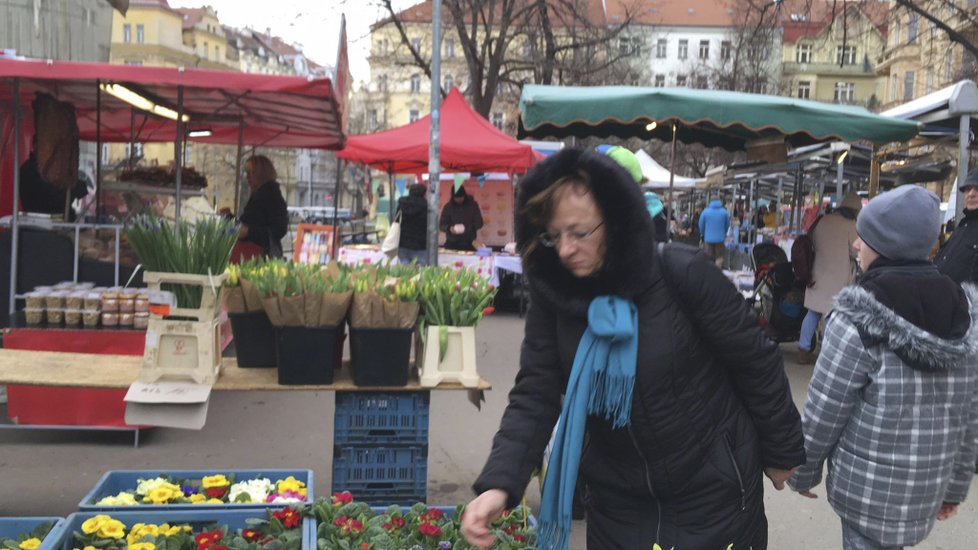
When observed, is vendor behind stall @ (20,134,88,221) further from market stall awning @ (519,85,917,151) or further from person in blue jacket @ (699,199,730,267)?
person in blue jacket @ (699,199,730,267)

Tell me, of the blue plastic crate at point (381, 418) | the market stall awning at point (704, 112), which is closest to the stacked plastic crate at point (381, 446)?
the blue plastic crate at point (381, 418)

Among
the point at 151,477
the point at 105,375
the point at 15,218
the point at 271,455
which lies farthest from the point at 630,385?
the point at 15,218

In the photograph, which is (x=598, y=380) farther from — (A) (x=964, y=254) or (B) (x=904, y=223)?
(A) (x=964, y=254)

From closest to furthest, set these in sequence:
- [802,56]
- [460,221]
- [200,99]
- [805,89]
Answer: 1. [200,99]
2. [460,221]
3. [805,89]
4. [802,56]

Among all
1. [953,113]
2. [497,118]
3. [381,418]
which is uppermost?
[497,118]

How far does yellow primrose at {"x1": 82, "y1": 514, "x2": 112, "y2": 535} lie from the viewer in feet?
10.8

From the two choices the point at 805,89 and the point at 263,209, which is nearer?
the point at 263,209

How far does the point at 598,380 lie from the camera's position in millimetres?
2188

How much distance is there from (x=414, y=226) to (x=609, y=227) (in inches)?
388

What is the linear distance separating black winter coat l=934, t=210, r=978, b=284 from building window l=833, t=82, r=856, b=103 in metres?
69.5

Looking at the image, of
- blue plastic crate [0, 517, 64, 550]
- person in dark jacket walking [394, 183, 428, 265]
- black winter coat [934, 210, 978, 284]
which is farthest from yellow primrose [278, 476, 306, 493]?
person in dark jacket walking [394, 183, 428, 265]

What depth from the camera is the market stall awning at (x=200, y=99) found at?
5078 millimetres

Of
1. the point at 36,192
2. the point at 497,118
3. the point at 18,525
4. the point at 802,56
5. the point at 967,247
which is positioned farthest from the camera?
the point at 802,56

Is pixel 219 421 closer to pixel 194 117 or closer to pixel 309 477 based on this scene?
pixel 309 477
